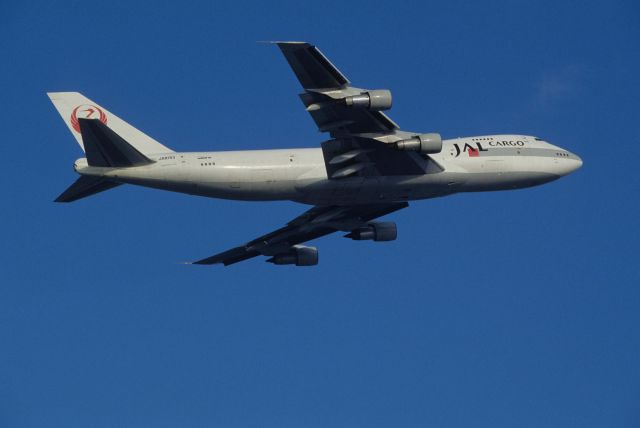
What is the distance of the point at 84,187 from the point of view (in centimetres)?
5853

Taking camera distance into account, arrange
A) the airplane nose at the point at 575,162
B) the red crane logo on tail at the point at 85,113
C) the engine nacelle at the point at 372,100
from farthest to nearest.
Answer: the airplane nose at the point at 575,162 < the red crane logo on tail at the point at 85,113 < the engine nacelle at the point at 372,100

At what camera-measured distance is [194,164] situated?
59.1m

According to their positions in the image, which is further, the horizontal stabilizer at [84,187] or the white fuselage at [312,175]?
the white fuselage at [312,175]

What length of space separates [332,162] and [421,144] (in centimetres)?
535

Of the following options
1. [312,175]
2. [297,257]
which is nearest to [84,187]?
[312,175]

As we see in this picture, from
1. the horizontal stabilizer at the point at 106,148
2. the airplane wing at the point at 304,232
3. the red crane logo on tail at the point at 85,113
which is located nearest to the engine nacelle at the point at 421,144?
the airplane wing at the point at 304,232

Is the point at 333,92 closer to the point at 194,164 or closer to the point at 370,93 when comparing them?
the point at 370,93

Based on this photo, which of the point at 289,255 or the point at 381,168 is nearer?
the point at 381,168

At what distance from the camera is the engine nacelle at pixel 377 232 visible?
68312 mm

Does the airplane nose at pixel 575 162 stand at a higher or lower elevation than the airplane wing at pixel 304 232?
higher

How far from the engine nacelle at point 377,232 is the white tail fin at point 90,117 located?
47.6 ft

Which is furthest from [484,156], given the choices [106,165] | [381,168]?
A: [106,165]

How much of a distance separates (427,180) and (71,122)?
2276cm

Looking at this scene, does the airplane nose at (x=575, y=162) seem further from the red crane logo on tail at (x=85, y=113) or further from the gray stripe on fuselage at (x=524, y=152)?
the red crane logo on tail at (x=85, y=113)
